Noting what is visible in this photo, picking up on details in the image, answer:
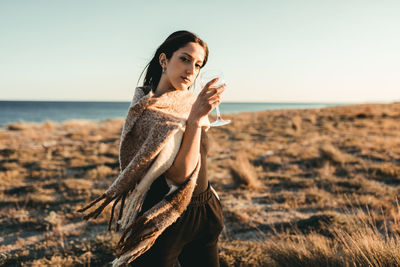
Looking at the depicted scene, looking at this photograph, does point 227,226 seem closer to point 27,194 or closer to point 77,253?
point 77,253

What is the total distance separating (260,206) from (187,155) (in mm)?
4037

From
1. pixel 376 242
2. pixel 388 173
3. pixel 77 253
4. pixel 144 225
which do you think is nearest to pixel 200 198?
pixel 144 225

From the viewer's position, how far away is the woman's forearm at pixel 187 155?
50.6 inches

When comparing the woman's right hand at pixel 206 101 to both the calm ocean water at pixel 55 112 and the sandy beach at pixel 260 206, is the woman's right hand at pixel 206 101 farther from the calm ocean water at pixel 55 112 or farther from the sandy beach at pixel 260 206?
the calm ocean water at pixel 55 112

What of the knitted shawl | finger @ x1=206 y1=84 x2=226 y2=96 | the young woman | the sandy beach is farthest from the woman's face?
the sandy beach

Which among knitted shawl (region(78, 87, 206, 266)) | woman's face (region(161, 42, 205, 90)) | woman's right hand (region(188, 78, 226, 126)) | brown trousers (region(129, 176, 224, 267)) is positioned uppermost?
woman's face (region(161, 42, 205, 90))

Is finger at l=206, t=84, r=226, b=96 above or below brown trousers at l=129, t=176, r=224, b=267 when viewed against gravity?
above

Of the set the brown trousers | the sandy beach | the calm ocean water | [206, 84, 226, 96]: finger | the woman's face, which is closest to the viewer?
[206, 84, 226, 96]: finger

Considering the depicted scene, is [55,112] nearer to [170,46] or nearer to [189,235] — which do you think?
[170,46]

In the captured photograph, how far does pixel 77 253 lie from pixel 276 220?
297 centimetres

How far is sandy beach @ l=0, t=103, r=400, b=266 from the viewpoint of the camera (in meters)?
2.78

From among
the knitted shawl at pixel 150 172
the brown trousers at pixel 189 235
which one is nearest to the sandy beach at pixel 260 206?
the brown trousers at pixel 189 235

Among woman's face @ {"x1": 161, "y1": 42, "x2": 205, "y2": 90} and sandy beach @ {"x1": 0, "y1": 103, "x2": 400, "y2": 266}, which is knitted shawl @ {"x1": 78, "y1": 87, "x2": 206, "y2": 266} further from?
sandy beach @ {"x1": 0, "y1": 103, "x2": 400, "y2": 266}

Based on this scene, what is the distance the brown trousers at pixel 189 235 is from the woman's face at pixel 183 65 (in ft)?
1.87
